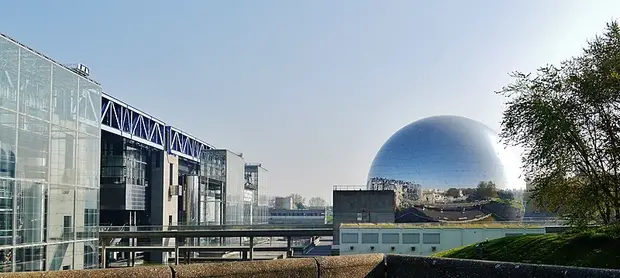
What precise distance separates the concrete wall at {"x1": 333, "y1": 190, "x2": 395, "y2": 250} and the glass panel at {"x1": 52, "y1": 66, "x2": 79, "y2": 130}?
126ft

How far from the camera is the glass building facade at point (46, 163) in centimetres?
4291

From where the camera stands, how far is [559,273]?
9.26m

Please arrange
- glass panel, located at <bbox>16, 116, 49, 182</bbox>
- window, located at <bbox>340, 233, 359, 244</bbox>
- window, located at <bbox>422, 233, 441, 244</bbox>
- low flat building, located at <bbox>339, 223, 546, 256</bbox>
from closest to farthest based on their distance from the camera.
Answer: glass panel, located at <bbox>16, 116, 49, 182</bbox> → low flat building, located at <bbox>339, 223, 546, 256</bbox> → window, located at <bbox>422, 233, 441, 244</bbox> → window, located at <bbox>340, 233, 359, 244</bbox>

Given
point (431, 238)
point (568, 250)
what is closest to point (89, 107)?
point (431, 238)

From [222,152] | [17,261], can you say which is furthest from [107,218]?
[17,261]

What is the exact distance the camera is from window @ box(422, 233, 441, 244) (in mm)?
62812

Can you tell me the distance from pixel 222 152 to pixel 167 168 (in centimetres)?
1141

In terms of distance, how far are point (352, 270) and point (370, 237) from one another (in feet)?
176

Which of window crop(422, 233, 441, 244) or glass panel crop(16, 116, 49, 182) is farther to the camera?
window crop(422, 233, 441, 244)

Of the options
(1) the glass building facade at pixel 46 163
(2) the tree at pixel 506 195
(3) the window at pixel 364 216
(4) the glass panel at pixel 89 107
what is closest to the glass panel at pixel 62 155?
(1) the glass building facade at pixel 46 163

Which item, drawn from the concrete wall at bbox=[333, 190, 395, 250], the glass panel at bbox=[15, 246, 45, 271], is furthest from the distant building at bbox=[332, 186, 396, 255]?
the glass panel at bbox=[15, 246, 45, 271]

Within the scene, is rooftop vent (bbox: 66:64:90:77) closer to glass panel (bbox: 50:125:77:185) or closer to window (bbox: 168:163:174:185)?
glass panel (bbox: 50:125:77:185)

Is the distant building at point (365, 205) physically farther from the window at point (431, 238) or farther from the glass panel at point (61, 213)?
the glass panel at point (61, 213)

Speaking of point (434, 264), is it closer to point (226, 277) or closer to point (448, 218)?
point (226, 277)
